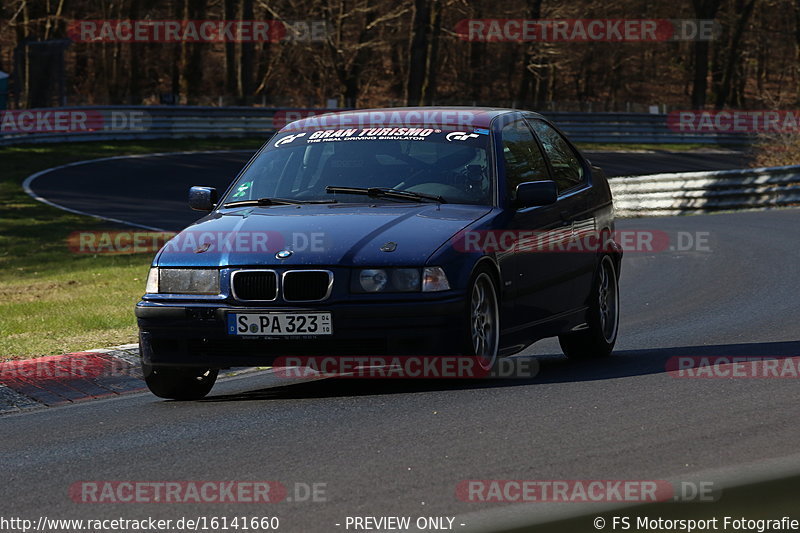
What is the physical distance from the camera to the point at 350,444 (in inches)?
242

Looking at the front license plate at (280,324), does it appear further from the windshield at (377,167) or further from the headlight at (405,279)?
the windshield at (377,167)

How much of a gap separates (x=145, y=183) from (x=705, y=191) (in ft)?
39.6

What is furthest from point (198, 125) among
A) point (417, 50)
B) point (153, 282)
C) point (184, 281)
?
point (184, 281)

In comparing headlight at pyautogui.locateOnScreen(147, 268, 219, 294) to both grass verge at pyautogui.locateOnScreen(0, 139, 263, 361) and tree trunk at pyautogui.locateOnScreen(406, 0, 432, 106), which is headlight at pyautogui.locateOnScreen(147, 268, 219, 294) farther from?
tree trunk at pyautogui.locateOnScreen(406, 0, 432, 106)

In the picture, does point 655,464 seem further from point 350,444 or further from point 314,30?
point 314,30

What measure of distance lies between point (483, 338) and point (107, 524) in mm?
3258

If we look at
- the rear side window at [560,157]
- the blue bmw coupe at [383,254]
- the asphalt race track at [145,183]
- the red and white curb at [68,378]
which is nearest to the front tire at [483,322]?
the blue bmw coupe at [383,254]

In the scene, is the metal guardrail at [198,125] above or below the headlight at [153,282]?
below

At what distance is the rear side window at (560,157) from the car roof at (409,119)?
362 millimetres

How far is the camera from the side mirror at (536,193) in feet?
26.5

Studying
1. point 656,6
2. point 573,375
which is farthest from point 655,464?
point 656,6

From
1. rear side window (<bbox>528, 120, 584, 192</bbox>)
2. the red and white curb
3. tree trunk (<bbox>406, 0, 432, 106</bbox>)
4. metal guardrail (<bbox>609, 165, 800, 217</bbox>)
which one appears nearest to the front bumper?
the red and white curb

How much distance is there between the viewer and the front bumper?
23.5 feet

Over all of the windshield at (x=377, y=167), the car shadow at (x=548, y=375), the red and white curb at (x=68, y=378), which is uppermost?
the windshield at (x=377, y=167)
